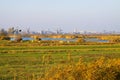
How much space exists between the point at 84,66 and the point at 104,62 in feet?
3.05

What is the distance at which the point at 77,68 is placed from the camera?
37.6ft

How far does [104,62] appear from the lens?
12109 mm

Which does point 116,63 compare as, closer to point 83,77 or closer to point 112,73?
point 112,73

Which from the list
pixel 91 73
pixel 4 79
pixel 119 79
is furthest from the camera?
pixel 4 79

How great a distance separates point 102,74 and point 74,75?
0.91 metres

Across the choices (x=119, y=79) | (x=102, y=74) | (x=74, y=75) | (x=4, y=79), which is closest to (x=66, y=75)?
(x=74, y=75)

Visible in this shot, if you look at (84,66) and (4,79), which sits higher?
(84,66)

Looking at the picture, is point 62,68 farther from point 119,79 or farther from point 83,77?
point 119,79

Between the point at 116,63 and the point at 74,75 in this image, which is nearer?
the point at 74,75

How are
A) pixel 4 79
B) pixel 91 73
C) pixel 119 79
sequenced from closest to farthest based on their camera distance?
pixel 91 73, pixel 119 79, pixel 4 79

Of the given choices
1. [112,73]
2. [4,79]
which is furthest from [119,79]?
[4,79]

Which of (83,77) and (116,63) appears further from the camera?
(116,63)

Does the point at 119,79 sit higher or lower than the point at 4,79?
higher

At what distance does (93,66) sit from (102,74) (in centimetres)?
40
